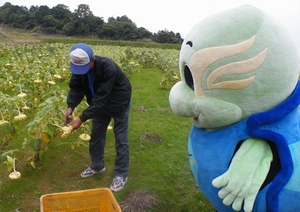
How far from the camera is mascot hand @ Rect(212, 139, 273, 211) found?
5.60 ft

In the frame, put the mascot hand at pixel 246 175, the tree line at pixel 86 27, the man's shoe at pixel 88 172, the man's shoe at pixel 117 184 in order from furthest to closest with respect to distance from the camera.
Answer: the tree line at pixel 86 27 < the man's shoe at pixel 88 172 < the man's shoe at pixel 117 184 < the mascot hand at pixel 246 175

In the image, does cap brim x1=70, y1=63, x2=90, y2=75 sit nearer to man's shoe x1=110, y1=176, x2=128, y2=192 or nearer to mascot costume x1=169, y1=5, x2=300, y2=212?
mascot costume x1=169, y1=5, x2=300, y2=212

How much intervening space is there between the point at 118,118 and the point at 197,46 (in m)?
1.46

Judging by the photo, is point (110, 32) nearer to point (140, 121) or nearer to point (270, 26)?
point (140, 121)

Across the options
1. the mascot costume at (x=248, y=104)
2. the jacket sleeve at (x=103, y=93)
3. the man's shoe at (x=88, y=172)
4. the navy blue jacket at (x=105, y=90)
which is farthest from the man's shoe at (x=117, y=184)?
the mascot costume at (x=248, y=104)

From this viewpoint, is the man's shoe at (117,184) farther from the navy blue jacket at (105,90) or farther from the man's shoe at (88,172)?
the navy blue jacket at (105,90)

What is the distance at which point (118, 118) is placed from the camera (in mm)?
3086

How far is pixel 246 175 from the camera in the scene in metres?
1.70

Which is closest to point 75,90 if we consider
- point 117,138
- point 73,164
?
point 117,138

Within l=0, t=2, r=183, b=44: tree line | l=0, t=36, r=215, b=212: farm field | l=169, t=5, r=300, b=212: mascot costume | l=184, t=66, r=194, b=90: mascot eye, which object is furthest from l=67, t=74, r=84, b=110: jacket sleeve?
l=0, t=2, r=183, b=44: tree line

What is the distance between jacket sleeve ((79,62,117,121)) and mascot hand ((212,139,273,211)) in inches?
52.0

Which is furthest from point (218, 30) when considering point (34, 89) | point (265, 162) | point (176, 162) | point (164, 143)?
point (34, 89)

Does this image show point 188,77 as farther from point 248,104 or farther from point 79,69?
point 79,69

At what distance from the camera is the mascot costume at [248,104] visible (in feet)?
5.65
